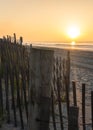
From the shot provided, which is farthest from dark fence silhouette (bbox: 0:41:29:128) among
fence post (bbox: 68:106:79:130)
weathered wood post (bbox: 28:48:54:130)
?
fence post (bbox: 68:106:79:130)

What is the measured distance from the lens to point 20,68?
229 inches

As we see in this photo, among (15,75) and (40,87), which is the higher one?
(40,87)

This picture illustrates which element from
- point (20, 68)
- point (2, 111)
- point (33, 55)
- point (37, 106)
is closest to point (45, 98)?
point (37, 106)

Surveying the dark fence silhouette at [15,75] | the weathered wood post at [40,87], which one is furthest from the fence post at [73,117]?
the dark fence silhouette at [15,75]

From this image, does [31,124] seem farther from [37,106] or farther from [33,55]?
[33,55]

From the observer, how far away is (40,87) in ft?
12.8

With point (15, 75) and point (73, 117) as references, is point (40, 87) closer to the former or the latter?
point (73, 117)

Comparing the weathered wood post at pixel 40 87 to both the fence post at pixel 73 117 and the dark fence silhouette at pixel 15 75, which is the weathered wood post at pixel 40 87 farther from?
the dark fence silhouette at pixel 15 75

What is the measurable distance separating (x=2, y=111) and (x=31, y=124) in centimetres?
218

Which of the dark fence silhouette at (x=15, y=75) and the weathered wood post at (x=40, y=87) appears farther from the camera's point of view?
the dark fence silhouette at (x=15, y=75)

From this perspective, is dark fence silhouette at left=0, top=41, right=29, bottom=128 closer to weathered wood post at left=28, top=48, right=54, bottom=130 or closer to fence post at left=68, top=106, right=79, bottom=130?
weathered wood post at left=28, top=48, right=54, bottom=130

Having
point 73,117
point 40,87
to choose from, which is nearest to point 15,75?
point 40,87

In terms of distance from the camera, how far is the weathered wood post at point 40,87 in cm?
382

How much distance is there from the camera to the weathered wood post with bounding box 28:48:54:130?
3.82 metres
